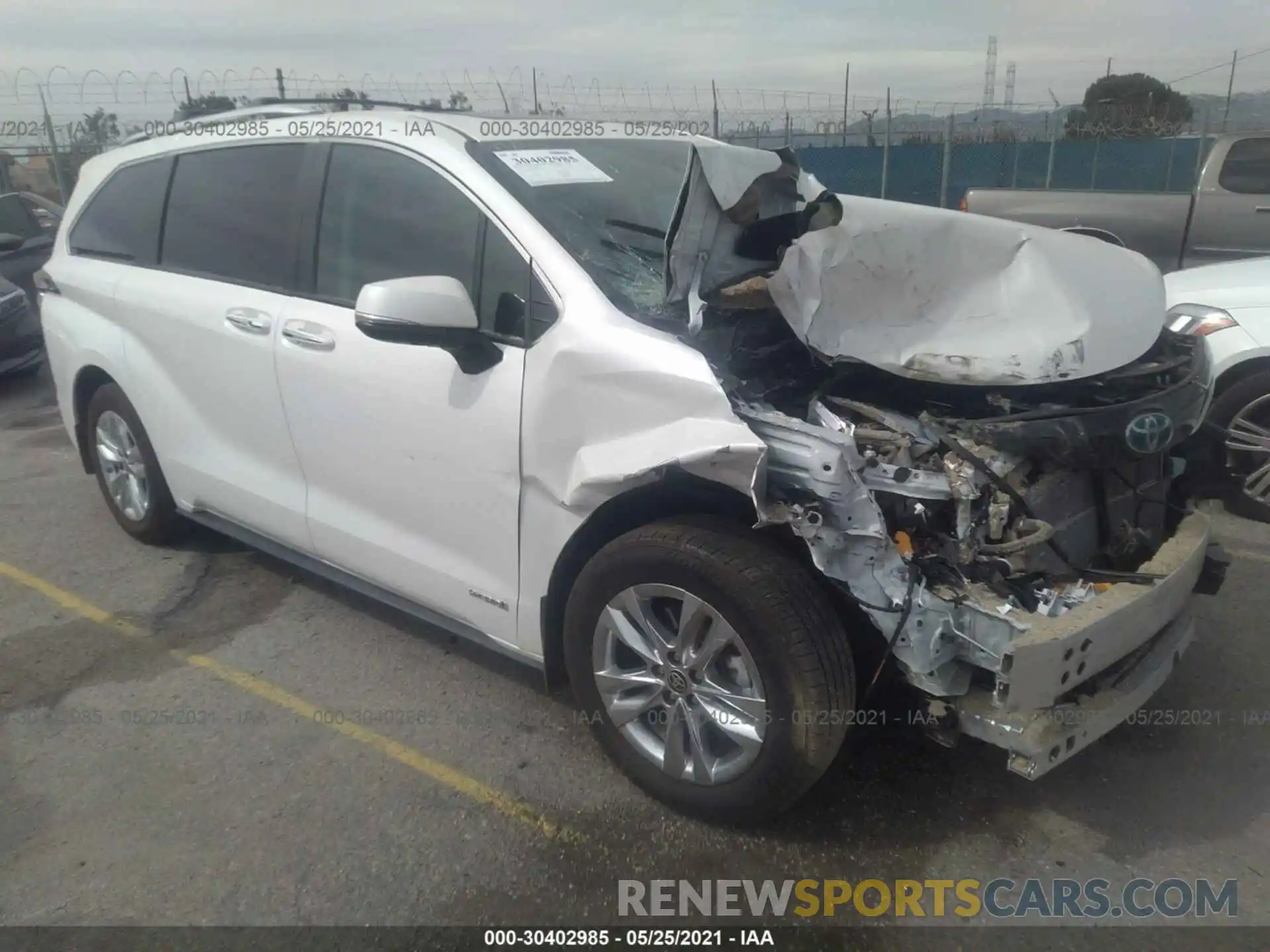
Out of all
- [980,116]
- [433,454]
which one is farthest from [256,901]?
[980,116]

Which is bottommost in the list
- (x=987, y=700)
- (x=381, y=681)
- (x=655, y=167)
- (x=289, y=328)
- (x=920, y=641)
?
(x=381, y=681)

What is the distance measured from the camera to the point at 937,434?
258 cm

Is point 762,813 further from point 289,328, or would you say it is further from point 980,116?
point 980,116

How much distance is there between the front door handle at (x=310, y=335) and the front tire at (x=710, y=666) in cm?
126

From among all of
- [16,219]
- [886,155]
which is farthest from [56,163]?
[886,155]

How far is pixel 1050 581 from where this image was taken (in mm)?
2641

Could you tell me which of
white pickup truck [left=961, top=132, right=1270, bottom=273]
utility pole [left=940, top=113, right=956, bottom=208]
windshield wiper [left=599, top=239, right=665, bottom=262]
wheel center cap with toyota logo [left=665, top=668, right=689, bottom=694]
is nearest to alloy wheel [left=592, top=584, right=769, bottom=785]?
wheel center cap with toyota logo [left=665, top=668, right=689, bottom=694]

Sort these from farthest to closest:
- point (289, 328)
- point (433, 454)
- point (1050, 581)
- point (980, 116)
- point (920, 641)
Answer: point (980, 116), point (289, 328), point (433, 454), point (1050, 581), point (920, 641)

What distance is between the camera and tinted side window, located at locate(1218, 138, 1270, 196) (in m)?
8.07

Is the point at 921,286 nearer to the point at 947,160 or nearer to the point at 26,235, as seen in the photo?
the point at 26,235

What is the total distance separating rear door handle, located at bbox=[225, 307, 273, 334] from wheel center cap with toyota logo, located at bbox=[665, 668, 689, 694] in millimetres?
1961

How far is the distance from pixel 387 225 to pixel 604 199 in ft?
2.40

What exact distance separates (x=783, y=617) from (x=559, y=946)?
0.99 metres

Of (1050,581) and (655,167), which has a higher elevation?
(655,167)
